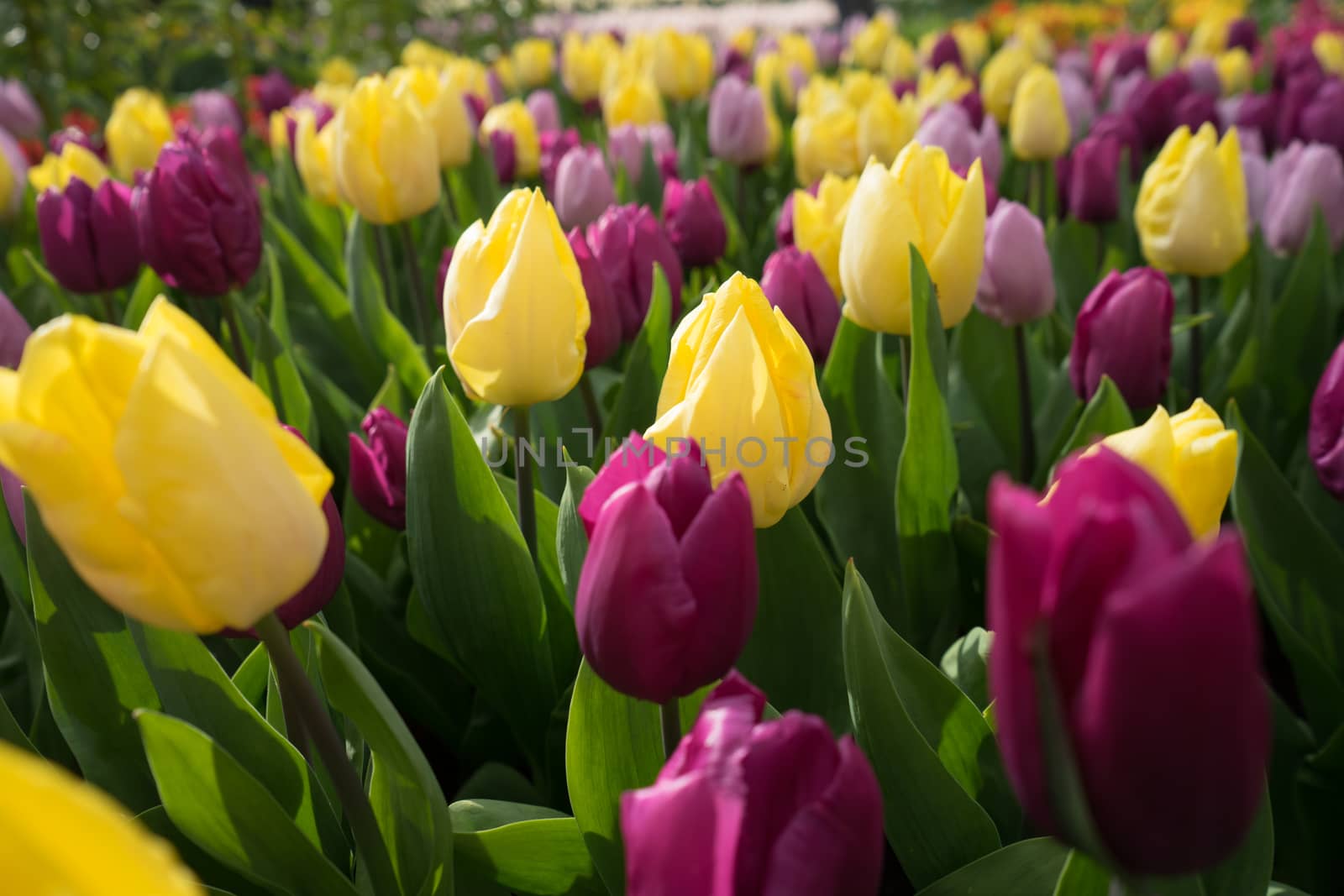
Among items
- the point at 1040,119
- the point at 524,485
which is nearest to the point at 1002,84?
the point at 1040,119

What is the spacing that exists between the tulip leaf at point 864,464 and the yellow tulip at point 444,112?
1.03 m

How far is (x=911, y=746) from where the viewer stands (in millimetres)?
756

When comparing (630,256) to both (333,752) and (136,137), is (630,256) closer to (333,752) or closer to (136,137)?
(333,752)

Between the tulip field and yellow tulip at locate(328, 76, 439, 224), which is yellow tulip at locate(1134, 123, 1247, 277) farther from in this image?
yellow tulip at locate(328, 76, 439, 224)

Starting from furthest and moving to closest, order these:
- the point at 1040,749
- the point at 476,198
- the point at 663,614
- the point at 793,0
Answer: the point at 793,0 < the point at 476,198 < the point at 663,614 < the point at 1040,749

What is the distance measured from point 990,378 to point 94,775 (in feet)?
3.80

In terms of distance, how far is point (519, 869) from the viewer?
2.63 feet

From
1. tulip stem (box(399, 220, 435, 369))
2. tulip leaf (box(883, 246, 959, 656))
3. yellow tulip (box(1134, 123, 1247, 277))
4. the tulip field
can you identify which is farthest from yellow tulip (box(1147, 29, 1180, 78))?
tulip leaf (box(883, 246, 959, 656))

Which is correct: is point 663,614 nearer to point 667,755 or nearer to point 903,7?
point 667,755

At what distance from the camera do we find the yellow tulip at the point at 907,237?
1149 mm

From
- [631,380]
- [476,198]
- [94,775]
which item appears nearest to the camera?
[94,775]

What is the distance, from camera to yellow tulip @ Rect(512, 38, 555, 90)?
422 centimetres

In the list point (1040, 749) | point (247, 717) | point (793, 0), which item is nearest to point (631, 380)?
point (247, 717)

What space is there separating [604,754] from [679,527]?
0.24 m
